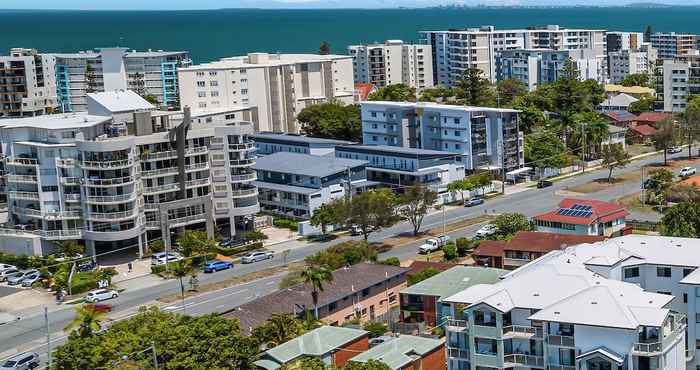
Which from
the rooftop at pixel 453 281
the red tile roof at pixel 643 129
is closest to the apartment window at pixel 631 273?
the rooftop at pixel 453 281

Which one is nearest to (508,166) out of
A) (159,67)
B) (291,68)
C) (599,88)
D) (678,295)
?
(291,68)

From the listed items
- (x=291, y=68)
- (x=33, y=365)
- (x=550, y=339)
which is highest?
(x=291, y=68)

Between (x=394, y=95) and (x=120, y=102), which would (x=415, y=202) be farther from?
(x=394, y=95)

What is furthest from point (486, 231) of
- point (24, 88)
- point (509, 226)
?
point (24, 88)

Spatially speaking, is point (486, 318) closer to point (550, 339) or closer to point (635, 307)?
point (550, 339)

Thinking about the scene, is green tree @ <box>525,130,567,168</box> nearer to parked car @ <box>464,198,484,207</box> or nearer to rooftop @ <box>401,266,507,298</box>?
parked car @ <box>464,198,484,207</box>

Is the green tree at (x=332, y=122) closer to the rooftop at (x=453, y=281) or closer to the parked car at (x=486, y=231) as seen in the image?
the parked car at (x=486, y=231)

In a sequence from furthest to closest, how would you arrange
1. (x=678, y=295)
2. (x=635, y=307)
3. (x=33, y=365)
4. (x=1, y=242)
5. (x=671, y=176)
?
(x=671, y=176) < (x=1, y=242) < (x=33, y=365) < (x=678, y=295) < (x=635, y=307)

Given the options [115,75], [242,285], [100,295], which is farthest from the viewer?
[115,75]
